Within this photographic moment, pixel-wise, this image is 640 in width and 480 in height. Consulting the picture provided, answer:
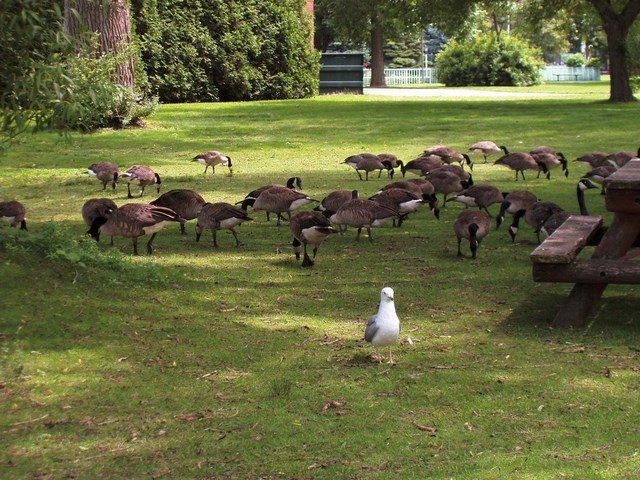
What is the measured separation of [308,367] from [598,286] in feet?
9.80

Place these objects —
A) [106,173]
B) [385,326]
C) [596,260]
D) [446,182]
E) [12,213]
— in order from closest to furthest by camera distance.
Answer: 1. [385,326]
2. [596,260]
3. [12,213]
4. [446,182]
5. [106,173]

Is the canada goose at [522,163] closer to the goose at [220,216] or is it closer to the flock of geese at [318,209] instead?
the flock of geese at [318,209]

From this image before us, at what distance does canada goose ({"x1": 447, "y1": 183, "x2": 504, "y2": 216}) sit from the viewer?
562 inches

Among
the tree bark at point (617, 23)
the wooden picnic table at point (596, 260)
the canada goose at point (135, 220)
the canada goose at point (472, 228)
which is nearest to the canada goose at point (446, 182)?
the canada goose at point (472, 228)

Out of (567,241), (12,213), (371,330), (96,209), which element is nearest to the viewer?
(371,330)

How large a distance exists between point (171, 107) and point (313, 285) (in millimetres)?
26980

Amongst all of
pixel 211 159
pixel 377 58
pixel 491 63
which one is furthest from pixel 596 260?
pixel 377 58

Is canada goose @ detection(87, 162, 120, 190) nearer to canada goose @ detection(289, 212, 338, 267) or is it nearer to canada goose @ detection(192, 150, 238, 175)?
canada goose @ detection(192, 150, 238, 175)

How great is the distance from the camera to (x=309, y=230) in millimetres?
11297

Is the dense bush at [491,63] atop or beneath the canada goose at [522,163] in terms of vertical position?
atop

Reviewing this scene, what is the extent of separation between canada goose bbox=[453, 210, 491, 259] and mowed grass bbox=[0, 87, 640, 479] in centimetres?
24

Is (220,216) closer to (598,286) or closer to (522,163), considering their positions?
(598,286)

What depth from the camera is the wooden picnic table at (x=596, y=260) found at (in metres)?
8.62

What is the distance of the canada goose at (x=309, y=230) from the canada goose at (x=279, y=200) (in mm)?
1957
